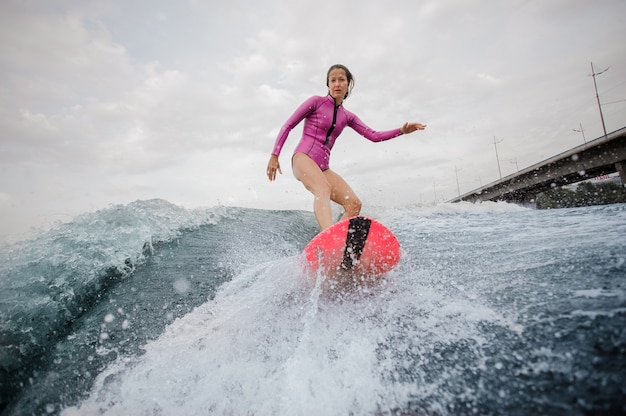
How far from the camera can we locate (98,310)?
2.74 metres

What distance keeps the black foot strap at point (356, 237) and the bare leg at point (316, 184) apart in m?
0.47

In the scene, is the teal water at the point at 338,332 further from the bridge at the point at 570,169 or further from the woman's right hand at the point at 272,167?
the bridge at the point at 570,169

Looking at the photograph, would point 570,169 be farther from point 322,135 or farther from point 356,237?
point 356,237

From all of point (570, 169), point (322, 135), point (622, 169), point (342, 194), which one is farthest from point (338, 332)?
point (570, 169)

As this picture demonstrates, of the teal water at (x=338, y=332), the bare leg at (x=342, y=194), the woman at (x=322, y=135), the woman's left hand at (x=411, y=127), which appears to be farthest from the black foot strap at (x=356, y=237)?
the woman's left hand at (x=411, y=127)

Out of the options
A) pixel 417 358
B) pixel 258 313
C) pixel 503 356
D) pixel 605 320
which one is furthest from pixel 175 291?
pixel 605 320

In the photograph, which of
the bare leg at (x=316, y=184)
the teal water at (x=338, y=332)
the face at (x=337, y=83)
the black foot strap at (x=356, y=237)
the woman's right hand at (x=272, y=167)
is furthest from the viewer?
the face at (x=337, y=83)

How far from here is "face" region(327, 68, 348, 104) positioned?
3469mm

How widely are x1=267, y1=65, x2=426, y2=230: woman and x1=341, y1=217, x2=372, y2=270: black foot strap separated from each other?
0.90 meters

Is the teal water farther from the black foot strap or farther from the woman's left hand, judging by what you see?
the woman's left hand

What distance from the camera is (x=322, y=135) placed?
3463mm

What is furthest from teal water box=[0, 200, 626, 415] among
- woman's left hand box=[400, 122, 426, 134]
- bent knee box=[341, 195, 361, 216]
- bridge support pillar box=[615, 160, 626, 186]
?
bridge support pillar box=[615, 160, 626, 186]

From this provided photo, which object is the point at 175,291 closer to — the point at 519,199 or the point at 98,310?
the point at 98,310

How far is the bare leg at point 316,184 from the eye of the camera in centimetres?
283
